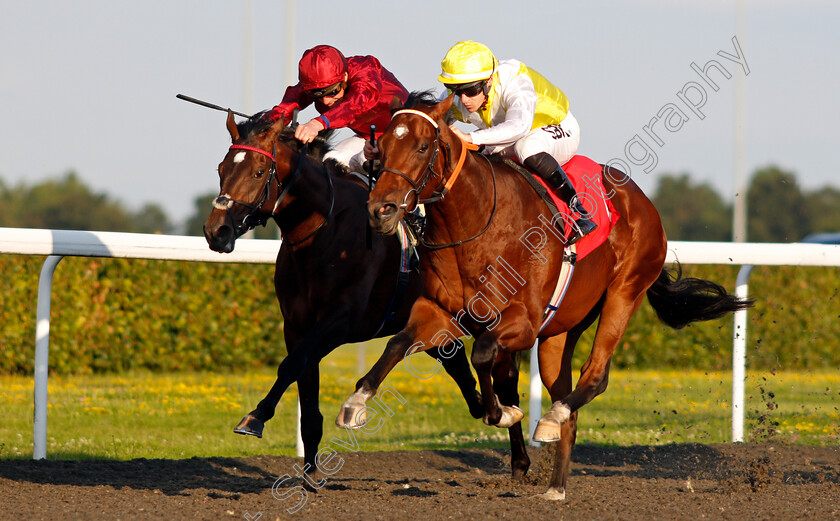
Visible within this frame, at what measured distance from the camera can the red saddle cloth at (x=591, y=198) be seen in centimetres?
440

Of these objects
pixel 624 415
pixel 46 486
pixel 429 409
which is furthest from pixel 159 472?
pixel 624 415

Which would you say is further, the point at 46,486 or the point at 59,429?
the point at 59,429

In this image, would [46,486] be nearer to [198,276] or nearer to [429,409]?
[429,409]

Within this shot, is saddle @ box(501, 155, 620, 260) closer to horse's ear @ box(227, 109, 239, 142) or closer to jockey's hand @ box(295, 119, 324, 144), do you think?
jockey's hand @ box(295, 119, 324, 144)

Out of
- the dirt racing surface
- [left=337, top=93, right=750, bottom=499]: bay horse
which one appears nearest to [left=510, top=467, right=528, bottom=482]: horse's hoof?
the dirt racing surface

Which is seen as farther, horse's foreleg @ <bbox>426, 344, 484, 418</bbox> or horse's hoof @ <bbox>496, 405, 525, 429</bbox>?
horse's foreleg @ <bbox>426, 344, 484, 418</bbox>

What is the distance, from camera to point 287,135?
461cm

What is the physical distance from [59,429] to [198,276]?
3621 mm

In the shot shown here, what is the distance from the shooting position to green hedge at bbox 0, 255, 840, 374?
30.6 ft

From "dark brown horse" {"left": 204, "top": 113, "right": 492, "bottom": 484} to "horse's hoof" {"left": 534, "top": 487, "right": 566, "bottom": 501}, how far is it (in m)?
1.14

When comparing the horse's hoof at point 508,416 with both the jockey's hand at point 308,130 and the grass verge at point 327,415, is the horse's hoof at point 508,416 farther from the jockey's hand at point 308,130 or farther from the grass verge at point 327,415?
the jockey's hand at point 308,130

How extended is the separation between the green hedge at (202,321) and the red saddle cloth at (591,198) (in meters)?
4.52

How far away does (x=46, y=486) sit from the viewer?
4.29 meters

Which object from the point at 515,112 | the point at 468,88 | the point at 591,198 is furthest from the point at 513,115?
the point at 591,198
